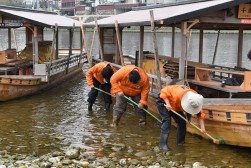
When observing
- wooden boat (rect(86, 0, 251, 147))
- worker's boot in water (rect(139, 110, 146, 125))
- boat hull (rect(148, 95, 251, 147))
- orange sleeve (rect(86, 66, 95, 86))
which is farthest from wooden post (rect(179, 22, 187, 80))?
orange sleeve (rect(86, 66, 95, 86))

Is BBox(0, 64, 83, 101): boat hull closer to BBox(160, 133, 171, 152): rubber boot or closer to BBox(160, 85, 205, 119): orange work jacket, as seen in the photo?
BBox(160, 133, 171, 152): rubber boot

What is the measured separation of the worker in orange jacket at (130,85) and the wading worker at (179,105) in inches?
53.3

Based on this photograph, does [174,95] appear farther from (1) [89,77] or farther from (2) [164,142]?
(1) [89,77]

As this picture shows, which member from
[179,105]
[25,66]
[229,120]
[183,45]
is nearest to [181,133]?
[179,105]

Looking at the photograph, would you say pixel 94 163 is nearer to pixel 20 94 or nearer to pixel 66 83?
pixel 20 94

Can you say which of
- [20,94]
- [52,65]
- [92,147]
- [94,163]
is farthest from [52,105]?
[94,163]

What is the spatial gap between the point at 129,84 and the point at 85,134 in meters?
1.76

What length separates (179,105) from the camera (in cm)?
936

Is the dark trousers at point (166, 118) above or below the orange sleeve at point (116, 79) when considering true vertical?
below

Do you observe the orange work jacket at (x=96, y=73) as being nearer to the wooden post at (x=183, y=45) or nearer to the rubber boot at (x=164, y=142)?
the wooden post at (x=183, y=45)

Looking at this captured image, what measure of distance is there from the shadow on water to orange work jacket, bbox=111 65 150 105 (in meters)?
1.07

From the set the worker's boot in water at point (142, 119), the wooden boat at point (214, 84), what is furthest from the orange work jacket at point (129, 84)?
the worker's boot in water at point (142, 119)

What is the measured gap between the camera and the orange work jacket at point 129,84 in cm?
1109

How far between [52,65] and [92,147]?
8580 millimetres
